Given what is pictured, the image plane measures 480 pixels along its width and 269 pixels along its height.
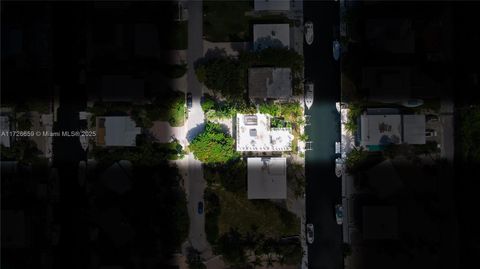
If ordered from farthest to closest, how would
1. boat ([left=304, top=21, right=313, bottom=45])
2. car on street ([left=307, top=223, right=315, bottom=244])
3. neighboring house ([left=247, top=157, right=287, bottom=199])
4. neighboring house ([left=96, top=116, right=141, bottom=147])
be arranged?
boat ([left=304, top=21, right=313, bottom=45]) < car on street ([left=307, top=223, right=315, bottom=244]) < neighboring house ([left=96, top=116, right=141, bottom=147]) < neighboring house ([left=247, top=157, right=287, bottom=199])

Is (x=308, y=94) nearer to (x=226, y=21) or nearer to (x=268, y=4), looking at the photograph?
(x=268, y=4)

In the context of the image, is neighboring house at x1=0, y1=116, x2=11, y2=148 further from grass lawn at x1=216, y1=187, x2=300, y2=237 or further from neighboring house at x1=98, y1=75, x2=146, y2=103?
grass lawn at x1=216, y1=187, x2=300, y2=237

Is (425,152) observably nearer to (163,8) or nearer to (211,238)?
(211,238)

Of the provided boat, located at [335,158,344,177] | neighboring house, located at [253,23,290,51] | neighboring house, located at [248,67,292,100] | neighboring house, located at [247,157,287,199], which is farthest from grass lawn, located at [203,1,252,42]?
boat, located at [335,158,344,177]

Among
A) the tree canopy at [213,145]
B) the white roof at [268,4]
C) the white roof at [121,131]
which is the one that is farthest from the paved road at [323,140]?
the white roof at [121,131]

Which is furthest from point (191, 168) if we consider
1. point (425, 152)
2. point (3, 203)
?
point (425, 152)
